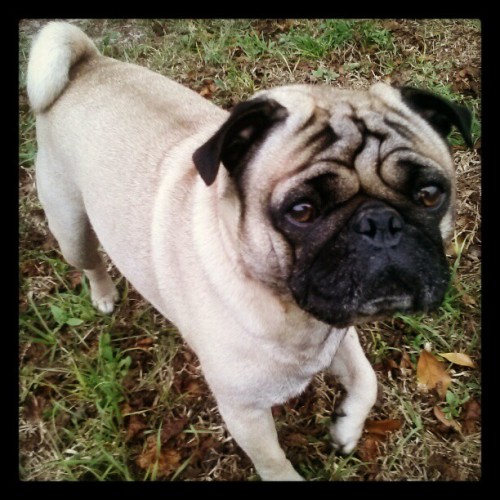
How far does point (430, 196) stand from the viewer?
184 centimetres

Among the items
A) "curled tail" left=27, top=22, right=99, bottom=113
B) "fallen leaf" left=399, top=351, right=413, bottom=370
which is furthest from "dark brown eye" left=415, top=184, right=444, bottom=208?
"curled tail" left=27, top=22, right=99, bottom=113

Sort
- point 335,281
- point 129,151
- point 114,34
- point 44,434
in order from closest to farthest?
point 335,281
point 129,151
point 44,434
point 114,34

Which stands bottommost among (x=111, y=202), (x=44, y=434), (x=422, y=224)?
(x=44, y=434)

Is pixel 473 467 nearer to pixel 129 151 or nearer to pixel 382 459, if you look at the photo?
pixel 382 459

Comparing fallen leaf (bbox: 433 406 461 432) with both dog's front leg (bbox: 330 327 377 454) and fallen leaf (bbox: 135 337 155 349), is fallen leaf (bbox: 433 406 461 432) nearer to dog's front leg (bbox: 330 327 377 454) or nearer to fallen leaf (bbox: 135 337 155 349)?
dog's front leg (bbox: 330 327 377 454)

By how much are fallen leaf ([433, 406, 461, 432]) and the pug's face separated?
4.72 ft

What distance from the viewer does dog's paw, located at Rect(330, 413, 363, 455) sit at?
2740mm

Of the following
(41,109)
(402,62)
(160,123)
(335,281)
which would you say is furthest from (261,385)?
(402,62)

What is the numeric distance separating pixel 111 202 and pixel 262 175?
982 mm

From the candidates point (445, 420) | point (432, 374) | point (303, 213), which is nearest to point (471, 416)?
point (445, 420)

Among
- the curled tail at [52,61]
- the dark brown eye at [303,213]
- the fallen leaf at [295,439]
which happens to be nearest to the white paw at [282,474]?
the fallen leaf at [295,439]

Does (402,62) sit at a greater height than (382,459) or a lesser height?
greater

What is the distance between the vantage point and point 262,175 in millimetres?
1830

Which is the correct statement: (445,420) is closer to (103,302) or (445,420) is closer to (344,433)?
(344,433)
